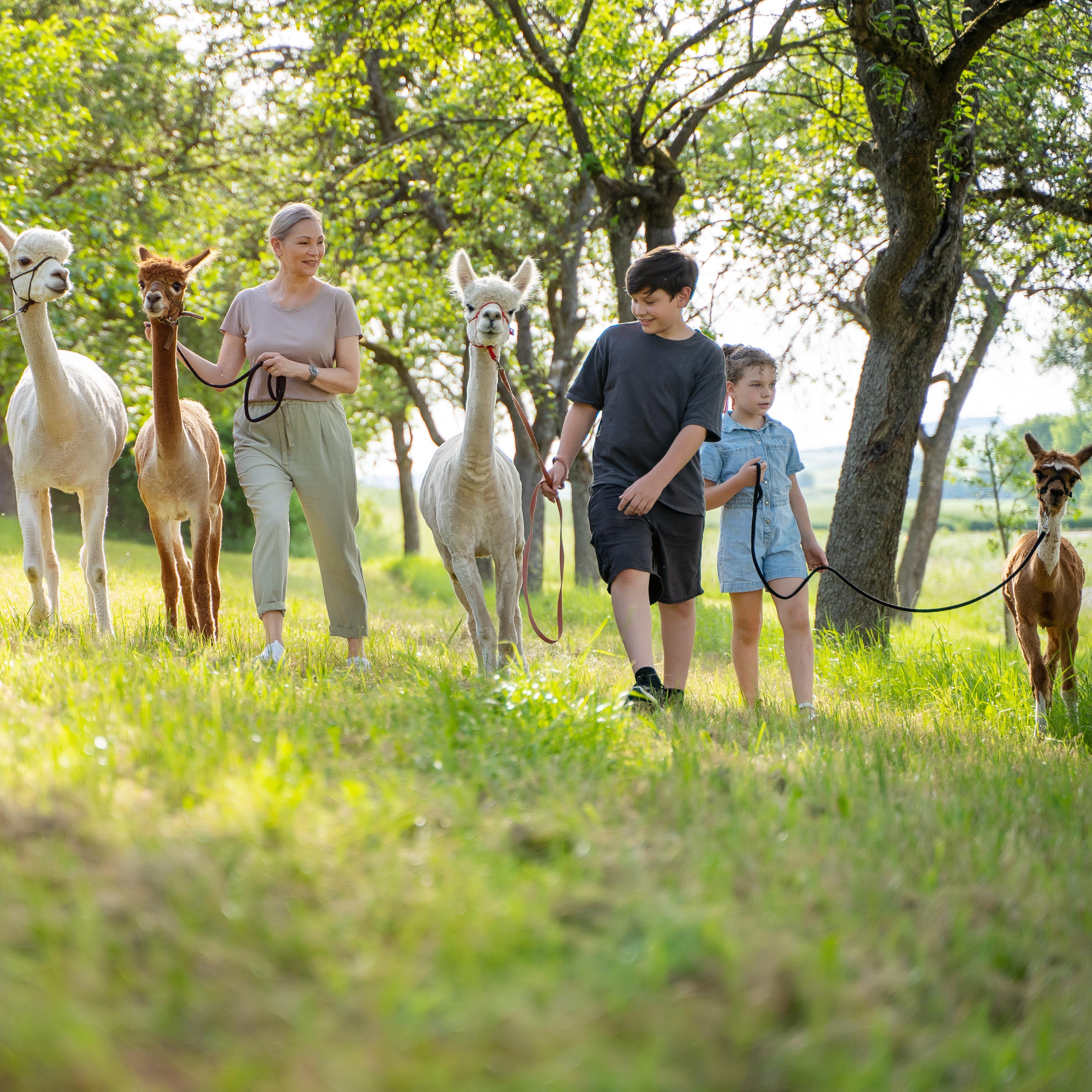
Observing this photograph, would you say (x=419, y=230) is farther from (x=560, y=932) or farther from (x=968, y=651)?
(x=560, y=932)

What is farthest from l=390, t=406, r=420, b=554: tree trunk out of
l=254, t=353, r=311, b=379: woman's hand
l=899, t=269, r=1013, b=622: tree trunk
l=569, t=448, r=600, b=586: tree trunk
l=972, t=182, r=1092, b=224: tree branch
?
l=254, t=353, r=311, b=379: woman's hand

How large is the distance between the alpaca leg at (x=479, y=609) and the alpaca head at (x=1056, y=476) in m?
3.17

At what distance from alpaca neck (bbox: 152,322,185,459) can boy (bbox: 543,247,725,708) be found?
2233 mm

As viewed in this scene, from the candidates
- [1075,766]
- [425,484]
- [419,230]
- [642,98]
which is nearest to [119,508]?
[419,230]

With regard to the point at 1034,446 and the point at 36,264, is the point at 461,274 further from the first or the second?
the point at 1034,446

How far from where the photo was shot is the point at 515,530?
5441 mm

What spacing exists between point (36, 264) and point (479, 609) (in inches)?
123

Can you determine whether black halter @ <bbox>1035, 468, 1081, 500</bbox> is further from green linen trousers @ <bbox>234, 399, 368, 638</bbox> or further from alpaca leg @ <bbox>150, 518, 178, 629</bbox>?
alpaca leg @ <bbox>150, 518, 178, 629</bbox>

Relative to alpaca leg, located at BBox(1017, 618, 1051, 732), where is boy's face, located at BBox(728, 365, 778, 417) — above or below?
above

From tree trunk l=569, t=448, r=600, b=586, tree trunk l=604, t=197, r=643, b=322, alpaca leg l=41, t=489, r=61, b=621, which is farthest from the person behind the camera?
tree trunk l=569, t=448, r=600, b=586

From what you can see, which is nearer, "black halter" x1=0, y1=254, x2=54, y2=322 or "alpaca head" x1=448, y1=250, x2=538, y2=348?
"alpaca head" x1=448, y1=250, x2=538, y2=348

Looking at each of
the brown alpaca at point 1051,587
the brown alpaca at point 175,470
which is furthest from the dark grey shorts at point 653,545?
the brown alpaca at point 175,470

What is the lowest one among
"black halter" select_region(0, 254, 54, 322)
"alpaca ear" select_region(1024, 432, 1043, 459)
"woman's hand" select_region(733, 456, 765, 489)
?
"woman's hand" select_region(733, 456, 765, 489)

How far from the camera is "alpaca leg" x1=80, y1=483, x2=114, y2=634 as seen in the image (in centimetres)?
554
